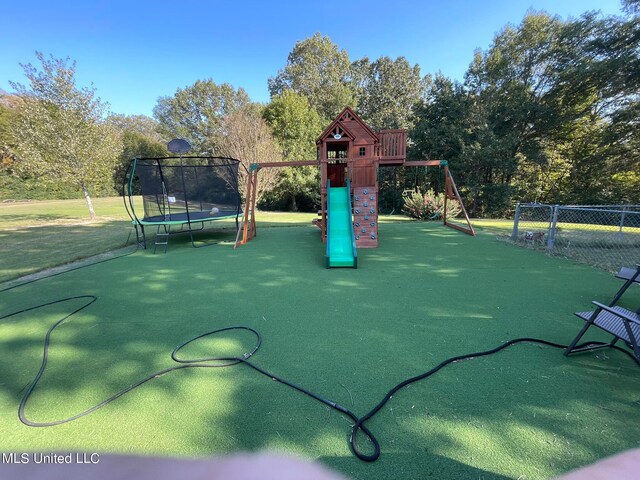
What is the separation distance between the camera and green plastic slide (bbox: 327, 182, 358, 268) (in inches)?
225

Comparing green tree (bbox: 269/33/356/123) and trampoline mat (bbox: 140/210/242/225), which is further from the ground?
green tree (bbox: 269/33/356/123)

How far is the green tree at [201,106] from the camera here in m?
29.2

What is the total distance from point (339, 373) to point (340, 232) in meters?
4.75

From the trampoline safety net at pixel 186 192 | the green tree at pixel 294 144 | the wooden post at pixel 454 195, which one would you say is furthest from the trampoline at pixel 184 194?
the green tree at pixel 294 144

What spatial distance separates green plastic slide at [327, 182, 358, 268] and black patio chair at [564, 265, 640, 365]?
345cm

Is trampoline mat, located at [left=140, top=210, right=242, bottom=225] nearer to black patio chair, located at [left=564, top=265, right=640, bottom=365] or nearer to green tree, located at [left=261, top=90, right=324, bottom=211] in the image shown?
black patio chair, located at [left=564, top=265, right=640, bottom=365]

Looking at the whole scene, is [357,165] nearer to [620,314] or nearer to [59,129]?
[620,314]

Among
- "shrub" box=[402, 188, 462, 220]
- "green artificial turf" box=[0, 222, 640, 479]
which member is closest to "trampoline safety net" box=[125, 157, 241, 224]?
"green artificial turf" box=[0, 222, 640, 479]

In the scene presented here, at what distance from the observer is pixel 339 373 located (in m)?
2.46

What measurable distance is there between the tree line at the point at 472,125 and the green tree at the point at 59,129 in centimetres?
4

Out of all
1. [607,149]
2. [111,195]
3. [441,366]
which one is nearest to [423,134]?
[607,149]

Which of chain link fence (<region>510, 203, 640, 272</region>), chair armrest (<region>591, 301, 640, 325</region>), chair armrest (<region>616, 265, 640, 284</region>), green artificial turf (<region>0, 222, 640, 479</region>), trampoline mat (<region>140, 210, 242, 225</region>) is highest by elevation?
trampoline mat (<region>140, 210, 242, 225</region>)

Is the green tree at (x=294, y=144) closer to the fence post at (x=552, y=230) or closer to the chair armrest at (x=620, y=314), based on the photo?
the fence post at (x=552, y=230)

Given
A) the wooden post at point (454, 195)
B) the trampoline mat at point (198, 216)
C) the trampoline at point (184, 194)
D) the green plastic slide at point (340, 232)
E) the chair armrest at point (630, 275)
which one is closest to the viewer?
the chair armrest at point (630, 275)
